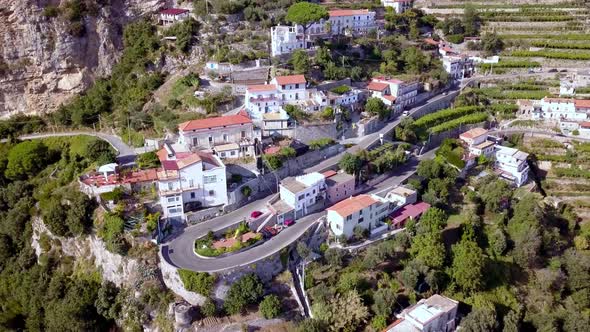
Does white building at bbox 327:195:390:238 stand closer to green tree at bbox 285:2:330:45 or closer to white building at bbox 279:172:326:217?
white building at bbox 279:172:326:217

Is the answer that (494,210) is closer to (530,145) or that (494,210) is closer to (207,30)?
(530,145)

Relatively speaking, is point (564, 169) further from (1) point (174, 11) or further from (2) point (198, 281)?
(1) point (174, 11)

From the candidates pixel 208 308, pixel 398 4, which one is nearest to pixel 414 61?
pixel 398 4

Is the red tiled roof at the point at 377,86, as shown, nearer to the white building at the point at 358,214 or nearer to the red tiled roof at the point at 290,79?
the red tiled roof at the point at 290,79

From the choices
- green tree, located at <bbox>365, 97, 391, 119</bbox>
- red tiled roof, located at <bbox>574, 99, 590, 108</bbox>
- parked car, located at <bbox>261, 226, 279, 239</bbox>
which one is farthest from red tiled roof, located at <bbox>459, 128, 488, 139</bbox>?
parked car, located at <bbox>261, 226, 279, 239</bbox>

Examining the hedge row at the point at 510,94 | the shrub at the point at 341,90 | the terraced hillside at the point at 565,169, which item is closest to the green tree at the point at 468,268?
the terraced hillside at the point at 565,169
